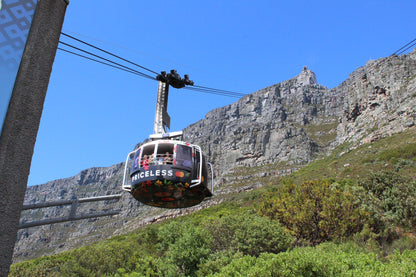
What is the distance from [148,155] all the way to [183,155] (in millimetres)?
1321

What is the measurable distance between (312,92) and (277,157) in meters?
60.9

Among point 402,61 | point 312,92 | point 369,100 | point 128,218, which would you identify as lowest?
point 128,218

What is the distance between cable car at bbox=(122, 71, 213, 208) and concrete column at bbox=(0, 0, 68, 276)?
450cm

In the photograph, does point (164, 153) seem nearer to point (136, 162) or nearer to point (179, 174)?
point (179, 174)

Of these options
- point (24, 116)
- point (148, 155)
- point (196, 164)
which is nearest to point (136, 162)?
point (148, 155)

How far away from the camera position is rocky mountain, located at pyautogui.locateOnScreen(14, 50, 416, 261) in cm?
8475

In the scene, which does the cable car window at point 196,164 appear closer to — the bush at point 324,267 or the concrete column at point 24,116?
the concrete column at point 24,116

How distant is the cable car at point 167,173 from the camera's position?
10869 mm

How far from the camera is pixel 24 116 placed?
7.00 meters

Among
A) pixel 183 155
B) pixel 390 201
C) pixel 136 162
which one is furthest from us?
pixel 390 201

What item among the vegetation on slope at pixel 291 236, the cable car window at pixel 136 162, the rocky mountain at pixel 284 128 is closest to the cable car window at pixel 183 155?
the cable car window at pixel 136 162

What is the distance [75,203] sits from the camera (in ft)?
37.9

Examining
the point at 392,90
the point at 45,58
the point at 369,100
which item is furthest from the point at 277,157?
the point at 45,58

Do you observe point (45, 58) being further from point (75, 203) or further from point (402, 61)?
point (402, 61)
